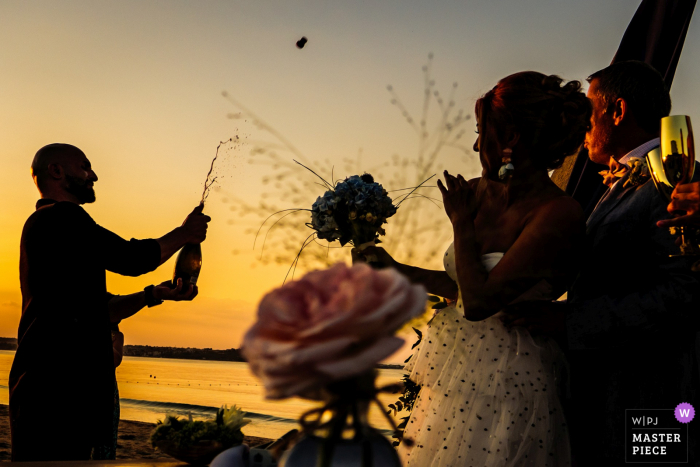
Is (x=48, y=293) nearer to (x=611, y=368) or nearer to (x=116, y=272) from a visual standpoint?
(x=116, y=272)

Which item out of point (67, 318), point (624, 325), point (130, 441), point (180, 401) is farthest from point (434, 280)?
point (180, 401)

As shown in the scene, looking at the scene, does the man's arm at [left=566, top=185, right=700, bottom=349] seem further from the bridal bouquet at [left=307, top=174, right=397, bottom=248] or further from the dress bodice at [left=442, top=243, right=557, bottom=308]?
the bridal bouquet at [left=307, top=174, right=397, bottom=248]

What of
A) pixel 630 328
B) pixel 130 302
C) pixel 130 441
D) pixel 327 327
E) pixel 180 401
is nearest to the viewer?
pixel 327 327

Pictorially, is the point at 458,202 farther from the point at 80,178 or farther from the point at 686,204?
the point at 80,178

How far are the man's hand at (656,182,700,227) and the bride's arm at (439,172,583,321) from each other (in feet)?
0.78

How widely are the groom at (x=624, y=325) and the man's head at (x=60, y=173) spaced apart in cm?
248

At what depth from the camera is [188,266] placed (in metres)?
2.79

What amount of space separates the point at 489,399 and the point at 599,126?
1069 millimetres

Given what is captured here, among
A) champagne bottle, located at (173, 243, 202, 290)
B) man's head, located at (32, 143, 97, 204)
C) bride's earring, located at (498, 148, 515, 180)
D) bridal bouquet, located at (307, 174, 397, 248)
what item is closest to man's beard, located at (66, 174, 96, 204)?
man's head, located at (32, 143, 97, 204)

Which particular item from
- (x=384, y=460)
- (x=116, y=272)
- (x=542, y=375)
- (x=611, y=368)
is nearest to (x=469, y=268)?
(x=542, y=375)

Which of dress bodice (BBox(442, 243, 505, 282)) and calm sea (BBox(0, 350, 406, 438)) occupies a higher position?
dress bodice (BBox(442, 243, 505, 282))

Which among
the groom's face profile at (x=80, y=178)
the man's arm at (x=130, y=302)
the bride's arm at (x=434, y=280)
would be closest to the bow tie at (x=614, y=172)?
the bride's arm at (x=434, y=280)

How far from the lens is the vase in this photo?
23.5 inches

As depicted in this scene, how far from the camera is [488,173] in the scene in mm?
1829
